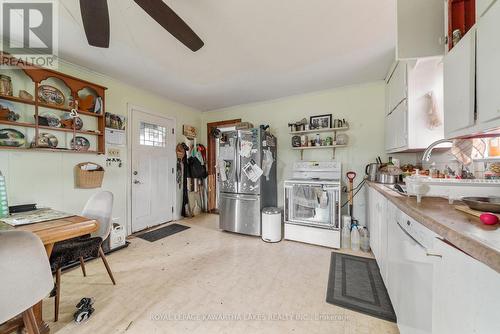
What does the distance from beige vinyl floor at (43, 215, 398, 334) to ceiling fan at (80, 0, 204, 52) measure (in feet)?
6.79

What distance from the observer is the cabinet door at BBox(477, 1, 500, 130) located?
0.82m

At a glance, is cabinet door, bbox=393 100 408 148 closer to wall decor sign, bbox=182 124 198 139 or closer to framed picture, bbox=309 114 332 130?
framed picture, bbox=309 114 332 130

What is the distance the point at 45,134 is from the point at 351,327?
3436 mm

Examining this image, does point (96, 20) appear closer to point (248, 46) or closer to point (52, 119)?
point (248, 46)

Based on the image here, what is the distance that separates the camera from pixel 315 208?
2.79m

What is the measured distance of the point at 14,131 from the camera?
194 centimetres

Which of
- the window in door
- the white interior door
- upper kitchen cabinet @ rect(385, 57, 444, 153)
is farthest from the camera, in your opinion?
the window in door

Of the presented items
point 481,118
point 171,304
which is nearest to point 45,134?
point 171,304

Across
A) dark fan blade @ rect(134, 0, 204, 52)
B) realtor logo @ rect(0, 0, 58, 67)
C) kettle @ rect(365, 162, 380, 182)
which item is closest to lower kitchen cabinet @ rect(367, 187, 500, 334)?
kettle @ rect(365, 162, 380, 182)

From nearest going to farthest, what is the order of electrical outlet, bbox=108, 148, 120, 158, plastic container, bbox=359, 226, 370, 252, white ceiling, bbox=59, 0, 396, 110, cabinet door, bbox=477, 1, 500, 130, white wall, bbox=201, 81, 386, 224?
cabinet door, bbox=477, 1, 500, 130 → white ceiling, bbox=59, 0, 396, 110 → plastic container, bbox=359, 226, 370, 252 → electrical outlet, bbox=108, 148, 120, 158 → white wall, bbox=201, 81, 386, 224

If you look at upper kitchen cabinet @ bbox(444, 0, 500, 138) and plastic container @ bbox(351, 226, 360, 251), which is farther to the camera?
plastic container @ bbox(351, 226, 360, 251)

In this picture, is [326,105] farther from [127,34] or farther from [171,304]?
[171,304]

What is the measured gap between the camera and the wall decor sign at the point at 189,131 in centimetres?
401

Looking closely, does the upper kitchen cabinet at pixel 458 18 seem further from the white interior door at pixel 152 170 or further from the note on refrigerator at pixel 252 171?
the white interior door at pixel 152 170
